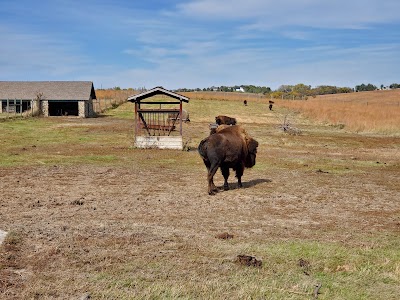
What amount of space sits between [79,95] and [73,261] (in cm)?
4641

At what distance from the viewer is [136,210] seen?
10289mm

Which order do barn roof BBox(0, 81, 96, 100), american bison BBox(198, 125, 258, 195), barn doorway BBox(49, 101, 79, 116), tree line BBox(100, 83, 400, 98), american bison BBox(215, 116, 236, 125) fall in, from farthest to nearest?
tree line BBox(100, 83, 400, 98) → barn doorway BBox(49, 101, 79, 116) → barn roof BBox(0, 81, 96, 100) → american bison BBox(215, 116, 236, 125) → american bison BBox(198, 125, 258, 195)

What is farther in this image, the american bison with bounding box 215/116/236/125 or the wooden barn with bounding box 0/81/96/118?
the wooden barn with bounding box 0/81/96/118

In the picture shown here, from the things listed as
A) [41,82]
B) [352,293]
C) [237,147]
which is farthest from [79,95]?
[352,293]

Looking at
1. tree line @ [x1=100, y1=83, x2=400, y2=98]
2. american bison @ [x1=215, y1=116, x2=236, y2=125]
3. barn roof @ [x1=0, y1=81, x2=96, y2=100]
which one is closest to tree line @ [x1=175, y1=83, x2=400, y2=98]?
tree line @ [x1=100, y1=83, x2=400, y2=98]

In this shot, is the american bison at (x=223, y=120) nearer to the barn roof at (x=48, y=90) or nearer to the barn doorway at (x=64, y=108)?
the barn roof at (x=48, y=90)

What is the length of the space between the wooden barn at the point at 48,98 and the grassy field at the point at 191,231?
34.1 meters

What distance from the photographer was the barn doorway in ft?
172

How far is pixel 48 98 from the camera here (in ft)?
166

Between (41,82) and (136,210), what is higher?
(41,82)

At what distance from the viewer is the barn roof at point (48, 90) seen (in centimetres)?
5128

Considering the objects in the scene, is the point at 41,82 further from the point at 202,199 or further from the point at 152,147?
the point at 202,199

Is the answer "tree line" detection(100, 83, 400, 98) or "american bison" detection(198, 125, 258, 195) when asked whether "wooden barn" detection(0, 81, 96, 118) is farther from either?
"tree line" detection(100, 83, 400, 98)

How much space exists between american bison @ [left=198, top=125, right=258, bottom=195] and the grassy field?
2.14ft
